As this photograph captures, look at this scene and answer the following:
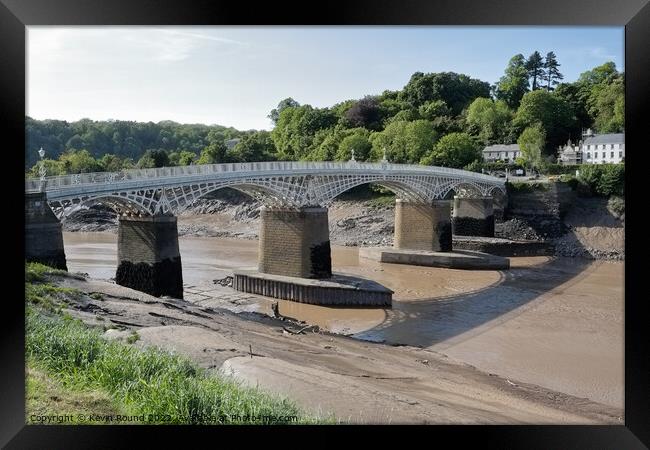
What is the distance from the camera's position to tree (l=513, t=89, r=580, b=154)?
40906mm

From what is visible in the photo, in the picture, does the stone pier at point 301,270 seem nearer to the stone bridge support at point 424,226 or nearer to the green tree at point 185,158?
the stone bridge support at point 424,226

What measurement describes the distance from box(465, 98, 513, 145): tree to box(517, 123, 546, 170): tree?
2343 mm

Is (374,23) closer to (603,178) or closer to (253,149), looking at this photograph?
(603,178)

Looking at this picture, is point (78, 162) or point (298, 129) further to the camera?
point (298, 129)

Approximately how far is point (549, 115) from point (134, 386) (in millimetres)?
41434

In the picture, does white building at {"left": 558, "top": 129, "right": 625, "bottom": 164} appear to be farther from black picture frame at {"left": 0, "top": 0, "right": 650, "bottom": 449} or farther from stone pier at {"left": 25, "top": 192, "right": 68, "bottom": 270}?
stone pier at {"left": 25, "top": 192, "right": 68, "bottom": 270}

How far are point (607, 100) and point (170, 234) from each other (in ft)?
106

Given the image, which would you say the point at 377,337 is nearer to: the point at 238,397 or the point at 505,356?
the point at 505,356

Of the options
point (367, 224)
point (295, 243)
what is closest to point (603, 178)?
point (367, 224)

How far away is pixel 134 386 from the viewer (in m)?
7.14

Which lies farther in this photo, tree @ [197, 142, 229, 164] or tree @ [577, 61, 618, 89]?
tree @ [197, 142, 229, 164]

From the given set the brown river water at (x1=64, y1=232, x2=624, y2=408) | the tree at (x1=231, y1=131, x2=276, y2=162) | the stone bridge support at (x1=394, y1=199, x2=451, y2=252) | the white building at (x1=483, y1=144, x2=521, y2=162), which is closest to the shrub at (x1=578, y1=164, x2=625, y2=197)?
the brown river water at (x1=64, y1=232, x2=624, y2=408)

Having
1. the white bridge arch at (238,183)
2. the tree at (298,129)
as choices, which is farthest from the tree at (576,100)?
the tree at (298,129)

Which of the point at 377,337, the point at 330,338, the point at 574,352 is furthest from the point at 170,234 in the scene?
the point at 574,352
